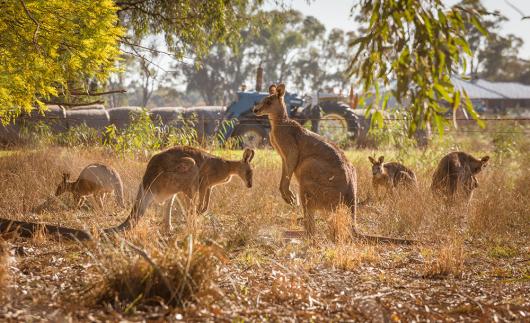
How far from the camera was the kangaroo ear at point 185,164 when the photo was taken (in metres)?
7.23

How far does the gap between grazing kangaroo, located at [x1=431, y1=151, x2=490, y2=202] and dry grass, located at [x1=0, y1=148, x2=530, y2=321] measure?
0.86ft

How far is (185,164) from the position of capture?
7266 mm

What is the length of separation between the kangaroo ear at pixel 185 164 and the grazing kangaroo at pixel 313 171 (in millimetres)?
1279

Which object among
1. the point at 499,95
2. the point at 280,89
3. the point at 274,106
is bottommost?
the point at 274,106

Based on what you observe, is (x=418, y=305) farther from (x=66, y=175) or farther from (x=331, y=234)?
(x=66, y=175)

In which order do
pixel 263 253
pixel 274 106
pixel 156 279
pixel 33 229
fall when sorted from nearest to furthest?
pixel 156 279 < pixel 33 229 < pixel 263 253 < pixel 274 106

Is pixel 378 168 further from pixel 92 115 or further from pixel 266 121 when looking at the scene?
pixel 92 115

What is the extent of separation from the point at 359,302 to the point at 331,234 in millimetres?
2440

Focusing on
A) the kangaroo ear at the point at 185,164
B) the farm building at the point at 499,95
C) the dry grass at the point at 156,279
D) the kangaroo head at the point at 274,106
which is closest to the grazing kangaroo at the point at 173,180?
the kangaroo ear at the point at 185,164

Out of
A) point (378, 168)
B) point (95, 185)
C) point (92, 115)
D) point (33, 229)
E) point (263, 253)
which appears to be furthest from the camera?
point (92, 115)

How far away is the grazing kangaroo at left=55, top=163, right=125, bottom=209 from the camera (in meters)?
8.81

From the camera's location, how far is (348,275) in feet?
18.8

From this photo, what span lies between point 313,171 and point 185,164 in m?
1.51

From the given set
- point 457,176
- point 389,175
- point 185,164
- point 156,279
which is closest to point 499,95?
point 389,175
